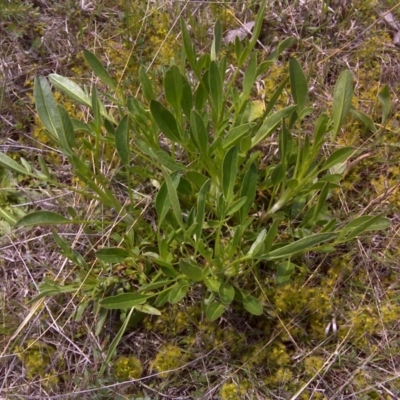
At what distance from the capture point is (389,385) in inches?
56.3

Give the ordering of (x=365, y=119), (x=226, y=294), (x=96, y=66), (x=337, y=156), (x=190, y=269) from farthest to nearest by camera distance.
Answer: (x=365, y=119) < (x=96, y=66) < (x=337, y=156) < (x=226, y=294) < (x=190, y=269)

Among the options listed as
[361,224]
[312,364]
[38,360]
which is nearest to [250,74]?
[361,224]

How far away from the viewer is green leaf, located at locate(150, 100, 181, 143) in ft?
4.23

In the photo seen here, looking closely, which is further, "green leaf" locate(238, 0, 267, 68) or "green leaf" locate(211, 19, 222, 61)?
"green leaf" locate(211, 19, 222, 61)

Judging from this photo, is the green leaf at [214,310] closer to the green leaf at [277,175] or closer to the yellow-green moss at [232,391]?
the yellow-green moss at [232,391]

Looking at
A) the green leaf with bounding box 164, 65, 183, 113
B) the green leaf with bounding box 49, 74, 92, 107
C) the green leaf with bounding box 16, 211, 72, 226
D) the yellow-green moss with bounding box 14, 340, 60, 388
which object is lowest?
the yellow-green moss with bounding box 14, 340, 60, 388

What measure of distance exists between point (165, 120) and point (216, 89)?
14 centimetres

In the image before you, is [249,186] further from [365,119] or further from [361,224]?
[365,119]

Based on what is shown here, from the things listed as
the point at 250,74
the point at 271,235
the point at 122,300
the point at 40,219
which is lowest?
the point at 122,300

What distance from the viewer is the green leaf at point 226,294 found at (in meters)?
1.25

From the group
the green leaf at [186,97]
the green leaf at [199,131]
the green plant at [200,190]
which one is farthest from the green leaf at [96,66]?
the green leaf at [199,131]

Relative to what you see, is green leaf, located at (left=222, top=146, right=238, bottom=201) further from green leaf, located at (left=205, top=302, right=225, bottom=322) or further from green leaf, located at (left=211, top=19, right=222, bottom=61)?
green leaf, located at (left=211, top=19, right=222, bottom=61)

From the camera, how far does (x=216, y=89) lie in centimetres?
132

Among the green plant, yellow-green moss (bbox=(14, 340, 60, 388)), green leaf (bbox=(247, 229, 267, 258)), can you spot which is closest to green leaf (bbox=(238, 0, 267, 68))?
the green plant
